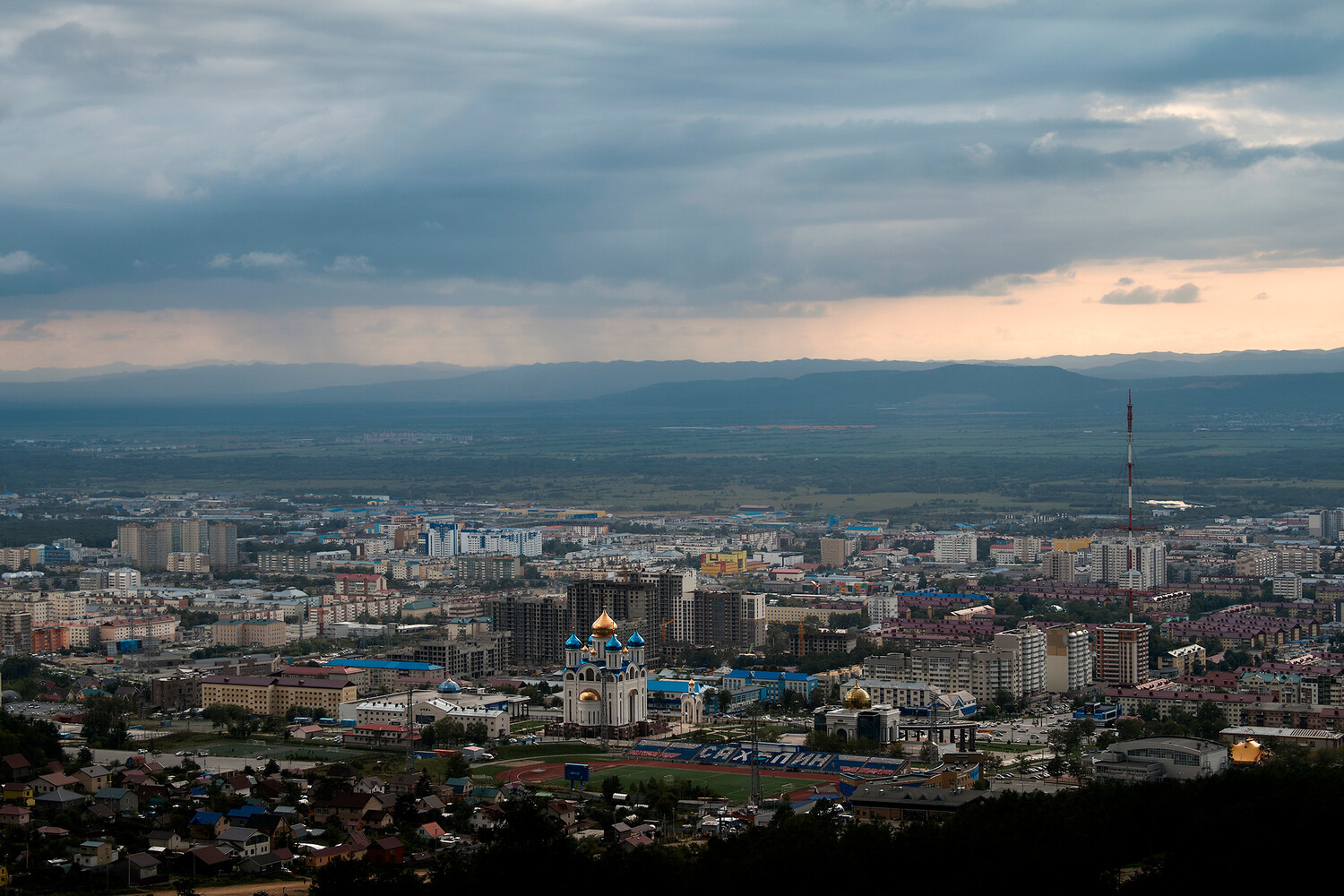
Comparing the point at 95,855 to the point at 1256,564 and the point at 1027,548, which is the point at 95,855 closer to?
the point at 1256,564

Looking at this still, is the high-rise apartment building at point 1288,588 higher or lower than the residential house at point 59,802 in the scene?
higher

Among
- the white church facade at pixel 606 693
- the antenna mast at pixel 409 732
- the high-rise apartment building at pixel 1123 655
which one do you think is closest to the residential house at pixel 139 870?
the antenna mast at pixel 409 732

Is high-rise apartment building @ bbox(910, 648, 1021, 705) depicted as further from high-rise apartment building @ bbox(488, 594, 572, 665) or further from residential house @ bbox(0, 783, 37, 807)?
residential house @ bbox(0, 783, 37, 807)

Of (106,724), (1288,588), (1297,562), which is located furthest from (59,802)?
(1297,562)

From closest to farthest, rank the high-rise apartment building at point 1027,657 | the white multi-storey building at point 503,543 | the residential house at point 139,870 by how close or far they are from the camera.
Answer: the residential house at point 139,870
the high-rise apartment building at point 1027,657
the white multi-storey building at point 503,543

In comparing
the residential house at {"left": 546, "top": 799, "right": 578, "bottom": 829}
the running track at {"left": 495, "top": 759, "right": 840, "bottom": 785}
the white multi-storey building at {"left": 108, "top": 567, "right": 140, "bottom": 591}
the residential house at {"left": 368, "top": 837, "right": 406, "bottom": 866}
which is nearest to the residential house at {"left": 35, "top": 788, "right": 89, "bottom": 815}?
the residential house at {"left": 368, "top": 837, "right": 406, "bottom": 866}

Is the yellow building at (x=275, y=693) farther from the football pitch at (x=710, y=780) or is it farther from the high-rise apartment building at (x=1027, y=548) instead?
the high-rise apartment building at (x=1027, y=548)

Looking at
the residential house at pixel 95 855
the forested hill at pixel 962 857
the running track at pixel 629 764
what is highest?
the forested hill at pixel 962 857
